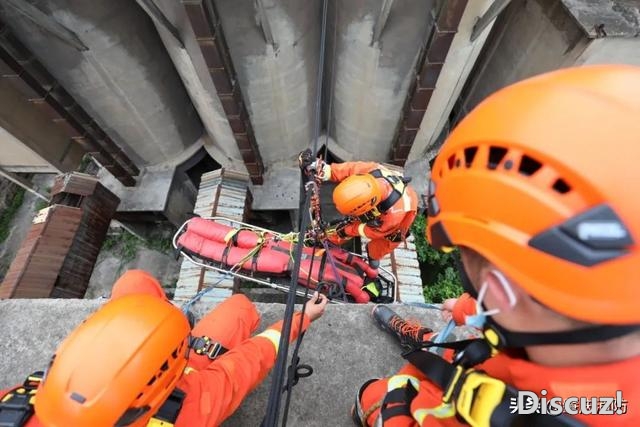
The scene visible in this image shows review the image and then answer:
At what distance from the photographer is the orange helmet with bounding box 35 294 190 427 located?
5.04 feet

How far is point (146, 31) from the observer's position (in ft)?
19.5

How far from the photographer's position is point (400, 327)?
10.0ft

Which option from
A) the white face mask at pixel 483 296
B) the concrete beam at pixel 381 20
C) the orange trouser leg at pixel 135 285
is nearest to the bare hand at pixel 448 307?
the white face mask at pixel 483 296

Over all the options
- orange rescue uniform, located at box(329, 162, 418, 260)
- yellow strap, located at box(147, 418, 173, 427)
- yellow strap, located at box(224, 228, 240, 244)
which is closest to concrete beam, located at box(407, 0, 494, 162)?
orange rescue uniform, located at box(329, 162, 418, 260)

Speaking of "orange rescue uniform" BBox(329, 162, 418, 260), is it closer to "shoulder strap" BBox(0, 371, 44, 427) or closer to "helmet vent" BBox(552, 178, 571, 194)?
"helmet vent" BBox(552, 178, 571, 194)

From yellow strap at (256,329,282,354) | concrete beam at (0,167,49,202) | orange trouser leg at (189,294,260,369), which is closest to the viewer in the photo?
yellow strap at (256,329,282,354)

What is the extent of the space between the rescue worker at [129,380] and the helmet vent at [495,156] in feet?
5.33

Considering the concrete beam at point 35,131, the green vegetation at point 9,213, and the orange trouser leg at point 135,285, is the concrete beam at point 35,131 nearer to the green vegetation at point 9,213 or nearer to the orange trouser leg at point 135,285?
the green vegetation at point 9,213

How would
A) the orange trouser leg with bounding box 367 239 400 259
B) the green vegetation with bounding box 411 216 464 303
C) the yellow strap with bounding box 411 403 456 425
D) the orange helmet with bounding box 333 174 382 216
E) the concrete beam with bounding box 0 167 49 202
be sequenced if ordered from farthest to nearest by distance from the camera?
the concrete beam with bounding box 0 167 49 202 < the green vegetation with bounding box 411 216 464 303 < the orange trouser leg with bounding box 367 239 400 259 < the orange helmet with bounding box 333 174 382 216 < the yellow strap with bounding box 411 403 456 425

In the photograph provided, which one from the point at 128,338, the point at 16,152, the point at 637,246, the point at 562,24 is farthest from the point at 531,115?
the point at 16,152

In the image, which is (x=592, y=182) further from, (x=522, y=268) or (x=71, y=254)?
(x=71, y=254)

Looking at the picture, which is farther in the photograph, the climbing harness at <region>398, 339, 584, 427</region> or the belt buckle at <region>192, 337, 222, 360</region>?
the belt buckle at <region>192, 337, 222, 360</region>

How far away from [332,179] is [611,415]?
3.93 m

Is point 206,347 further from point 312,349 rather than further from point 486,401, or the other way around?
point 486,401
